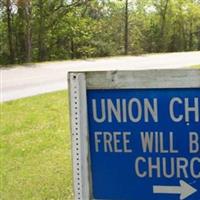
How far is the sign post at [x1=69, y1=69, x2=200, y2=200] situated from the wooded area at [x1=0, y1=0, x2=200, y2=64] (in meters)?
28.6

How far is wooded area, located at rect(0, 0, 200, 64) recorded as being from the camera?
34569 millimetres

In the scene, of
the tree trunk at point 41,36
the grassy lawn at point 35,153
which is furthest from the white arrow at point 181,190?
the tree trunk at point 41,36

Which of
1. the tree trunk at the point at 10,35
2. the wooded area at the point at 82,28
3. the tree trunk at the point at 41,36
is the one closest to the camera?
the tree trunk at the point at 10,35

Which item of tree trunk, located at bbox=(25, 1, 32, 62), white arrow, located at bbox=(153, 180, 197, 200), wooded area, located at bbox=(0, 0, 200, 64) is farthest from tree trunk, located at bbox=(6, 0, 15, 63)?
white arrow, located at bbox=(153, 180, 197, 200)

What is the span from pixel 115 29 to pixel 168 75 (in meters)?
43.1

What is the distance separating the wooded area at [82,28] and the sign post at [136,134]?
94.0 ft

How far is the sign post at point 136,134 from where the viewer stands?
2.31 metres

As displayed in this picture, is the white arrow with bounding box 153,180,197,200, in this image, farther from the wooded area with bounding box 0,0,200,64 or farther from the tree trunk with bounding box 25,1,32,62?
the tree trunk with bounding box 25,1,32,62

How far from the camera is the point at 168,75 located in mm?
2312

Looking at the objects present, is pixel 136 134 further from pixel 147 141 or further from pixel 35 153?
pixel 35 153

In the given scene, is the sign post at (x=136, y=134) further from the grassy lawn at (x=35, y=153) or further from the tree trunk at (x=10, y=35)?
the tree trunk at (x=10, y=35)

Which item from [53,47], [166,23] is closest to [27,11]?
[53,47]

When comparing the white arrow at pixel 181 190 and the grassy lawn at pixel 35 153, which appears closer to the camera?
the white arrow at pixel 181 190

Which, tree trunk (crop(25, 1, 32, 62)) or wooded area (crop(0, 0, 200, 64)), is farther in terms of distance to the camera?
wooded area (crop(0, 0, 200, 64))
